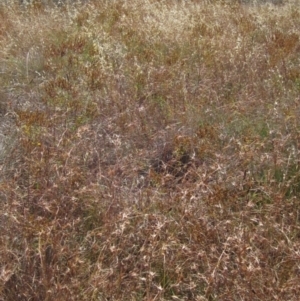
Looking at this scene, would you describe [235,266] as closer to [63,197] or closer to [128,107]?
[63,197]

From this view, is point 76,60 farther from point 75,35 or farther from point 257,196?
point 257,196

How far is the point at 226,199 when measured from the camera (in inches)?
90.9

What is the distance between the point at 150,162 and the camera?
9.07ft

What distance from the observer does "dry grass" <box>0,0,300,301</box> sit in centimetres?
192

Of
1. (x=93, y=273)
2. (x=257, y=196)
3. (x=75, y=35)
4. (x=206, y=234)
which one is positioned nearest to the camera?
(x=93, y=273)

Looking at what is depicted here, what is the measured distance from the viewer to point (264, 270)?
1.93 meters

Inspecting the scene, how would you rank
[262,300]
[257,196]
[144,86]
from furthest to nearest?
[144,86]
[257,196]
[262,300]

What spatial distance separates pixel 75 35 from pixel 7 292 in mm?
2804

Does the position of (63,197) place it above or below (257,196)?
above

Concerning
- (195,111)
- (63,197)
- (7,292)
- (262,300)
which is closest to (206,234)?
(262,300)

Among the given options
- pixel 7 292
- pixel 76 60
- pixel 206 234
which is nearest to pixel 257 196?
pixel 206 234

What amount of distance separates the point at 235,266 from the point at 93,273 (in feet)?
1.86

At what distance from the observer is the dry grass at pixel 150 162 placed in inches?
75.5

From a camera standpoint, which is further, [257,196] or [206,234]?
[257,196]
